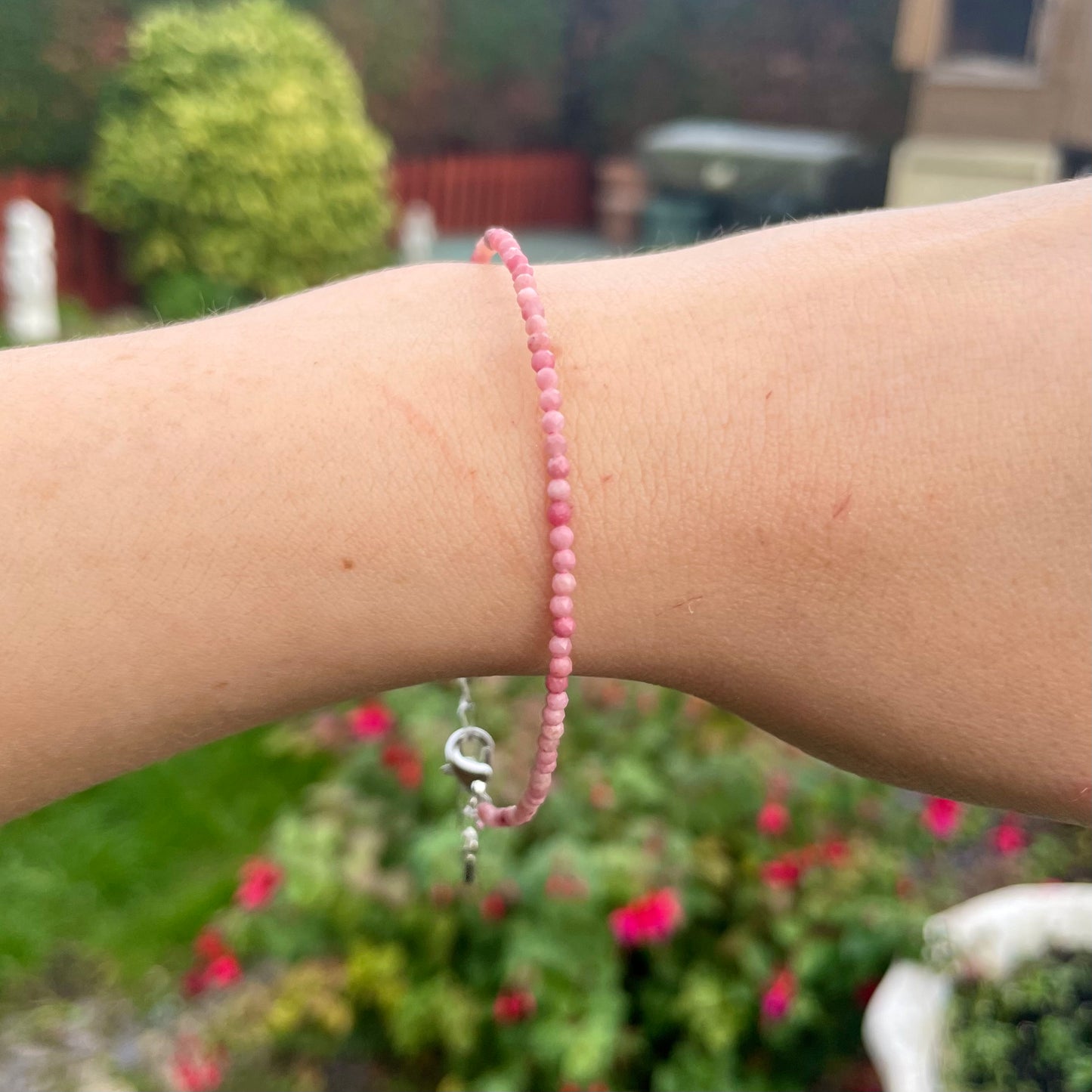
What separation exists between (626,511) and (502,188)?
12.6m

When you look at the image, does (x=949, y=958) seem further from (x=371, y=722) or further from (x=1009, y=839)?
(x=371, y=722)

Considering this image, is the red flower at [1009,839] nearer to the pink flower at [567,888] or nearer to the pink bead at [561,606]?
the pink flower at [567,888]

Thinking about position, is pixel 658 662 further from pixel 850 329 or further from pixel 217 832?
pixel 217 832

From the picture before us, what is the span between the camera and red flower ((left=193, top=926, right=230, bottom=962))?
113 inches

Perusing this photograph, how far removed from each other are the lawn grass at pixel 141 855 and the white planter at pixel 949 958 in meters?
2.02

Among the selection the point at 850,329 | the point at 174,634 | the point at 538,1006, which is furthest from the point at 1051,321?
the point at 538,1006

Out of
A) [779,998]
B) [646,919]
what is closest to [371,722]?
[646,919]

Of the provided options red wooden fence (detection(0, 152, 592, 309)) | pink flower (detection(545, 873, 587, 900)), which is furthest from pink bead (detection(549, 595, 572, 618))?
red wooden fence (detection(0, 152, 592, 309))

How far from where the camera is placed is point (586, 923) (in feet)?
8.04

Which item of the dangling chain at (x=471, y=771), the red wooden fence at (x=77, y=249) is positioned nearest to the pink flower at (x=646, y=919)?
the dangling chain at (x=471, y=771)

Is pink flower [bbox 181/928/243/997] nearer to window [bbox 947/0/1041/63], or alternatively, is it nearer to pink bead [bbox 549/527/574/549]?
pink bead [bbox 549/527/574/549]

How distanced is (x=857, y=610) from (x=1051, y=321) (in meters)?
0.34

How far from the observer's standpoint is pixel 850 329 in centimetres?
111

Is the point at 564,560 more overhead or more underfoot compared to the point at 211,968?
more overhead
